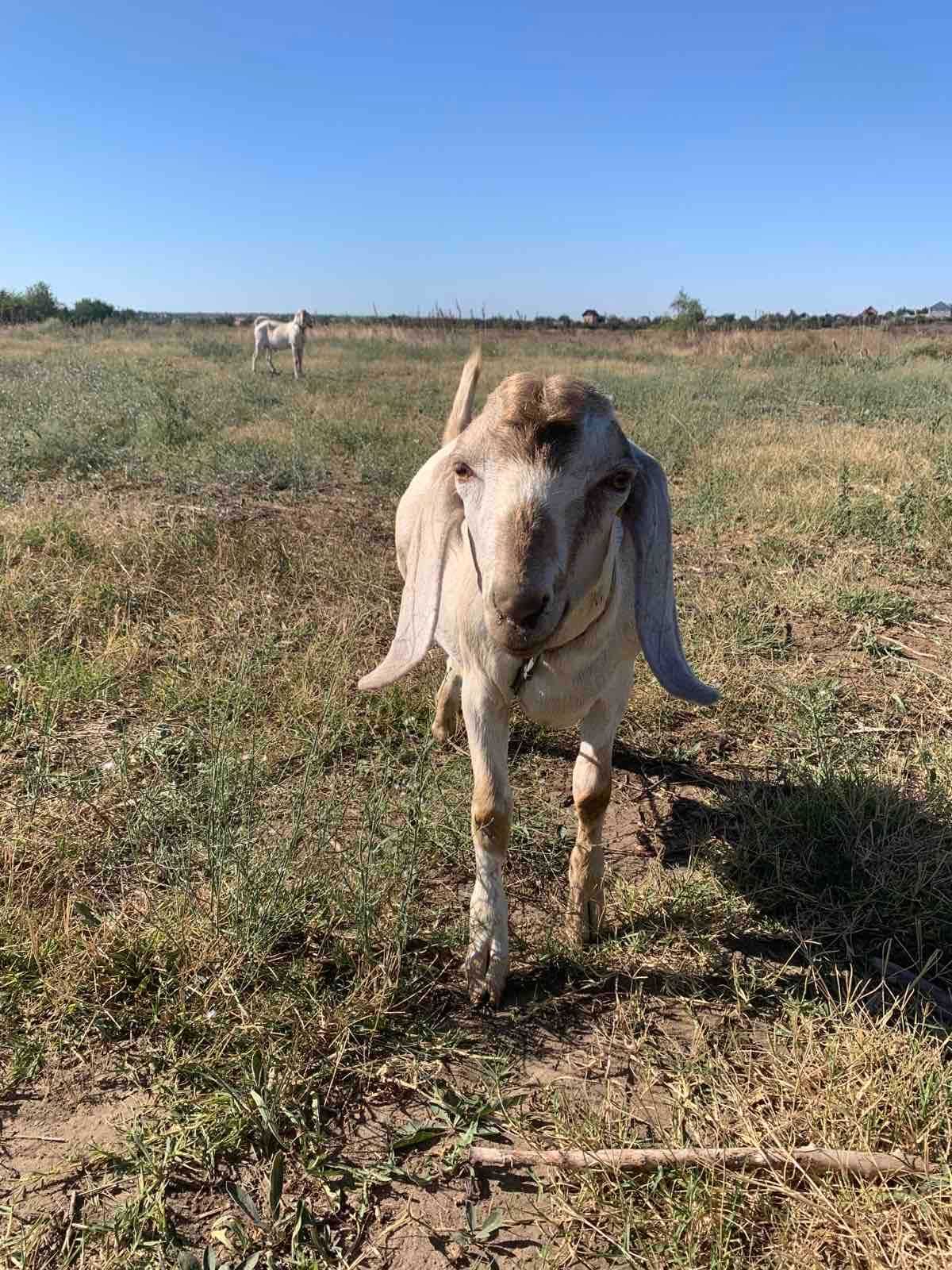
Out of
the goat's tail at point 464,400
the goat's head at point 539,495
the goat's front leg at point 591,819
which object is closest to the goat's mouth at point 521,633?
the goat's head at point 539,495

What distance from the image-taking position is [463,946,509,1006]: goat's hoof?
2.14 metres

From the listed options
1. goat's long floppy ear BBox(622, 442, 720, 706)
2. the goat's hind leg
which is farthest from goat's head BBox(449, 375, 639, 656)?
the goat's hind leg

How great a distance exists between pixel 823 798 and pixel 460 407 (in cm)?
228

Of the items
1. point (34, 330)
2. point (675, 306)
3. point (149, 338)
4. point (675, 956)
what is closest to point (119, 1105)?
point (675, 956)

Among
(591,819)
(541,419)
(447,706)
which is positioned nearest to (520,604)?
(541,419)

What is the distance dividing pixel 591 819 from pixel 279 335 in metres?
20.7

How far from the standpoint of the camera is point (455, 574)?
227cm

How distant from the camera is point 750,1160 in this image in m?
1.59

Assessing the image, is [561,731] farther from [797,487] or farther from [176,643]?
[797,487]

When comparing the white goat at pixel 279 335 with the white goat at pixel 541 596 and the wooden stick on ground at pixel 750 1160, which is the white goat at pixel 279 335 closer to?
the white goat at pixel 541 596

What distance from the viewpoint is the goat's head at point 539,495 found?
5.12ft

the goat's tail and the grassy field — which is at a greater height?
the goat's tail

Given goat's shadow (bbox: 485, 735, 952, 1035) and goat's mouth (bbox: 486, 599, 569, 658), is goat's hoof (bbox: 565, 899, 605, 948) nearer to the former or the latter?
goat's shadow (bbox: 485, 735, 952, 1035)

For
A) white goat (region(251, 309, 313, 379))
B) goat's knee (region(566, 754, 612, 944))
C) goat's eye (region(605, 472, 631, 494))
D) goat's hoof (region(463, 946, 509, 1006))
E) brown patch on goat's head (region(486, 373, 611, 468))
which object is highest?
white goat (region(251, 309, 313, 379))
